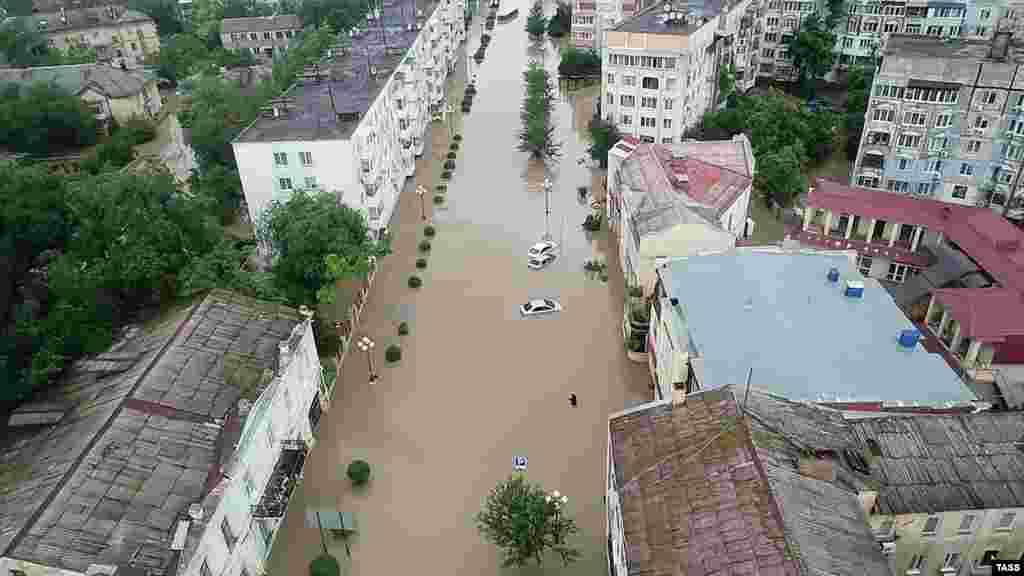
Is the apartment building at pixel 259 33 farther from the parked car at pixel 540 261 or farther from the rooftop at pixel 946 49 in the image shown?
the rooftop at pixel 946 49

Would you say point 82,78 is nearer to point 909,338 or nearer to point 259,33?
point 259,33

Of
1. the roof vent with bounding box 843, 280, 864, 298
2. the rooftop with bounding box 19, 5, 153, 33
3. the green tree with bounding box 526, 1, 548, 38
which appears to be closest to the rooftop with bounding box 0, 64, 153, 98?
the rooftop with bounding box 19, 5, 153, 33

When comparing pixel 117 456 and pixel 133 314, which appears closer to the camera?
pixel 117 456

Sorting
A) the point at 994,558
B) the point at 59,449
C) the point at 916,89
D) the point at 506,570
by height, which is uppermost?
the point at 916,89

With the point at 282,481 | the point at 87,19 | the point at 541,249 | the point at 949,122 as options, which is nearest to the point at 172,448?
the point at 282,481

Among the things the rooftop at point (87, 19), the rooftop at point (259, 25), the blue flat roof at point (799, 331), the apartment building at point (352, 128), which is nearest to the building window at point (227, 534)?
the blue flat roof at point (799, 331)

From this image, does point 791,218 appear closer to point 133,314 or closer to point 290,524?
point 290,524

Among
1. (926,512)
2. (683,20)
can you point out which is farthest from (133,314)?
(683,20)
